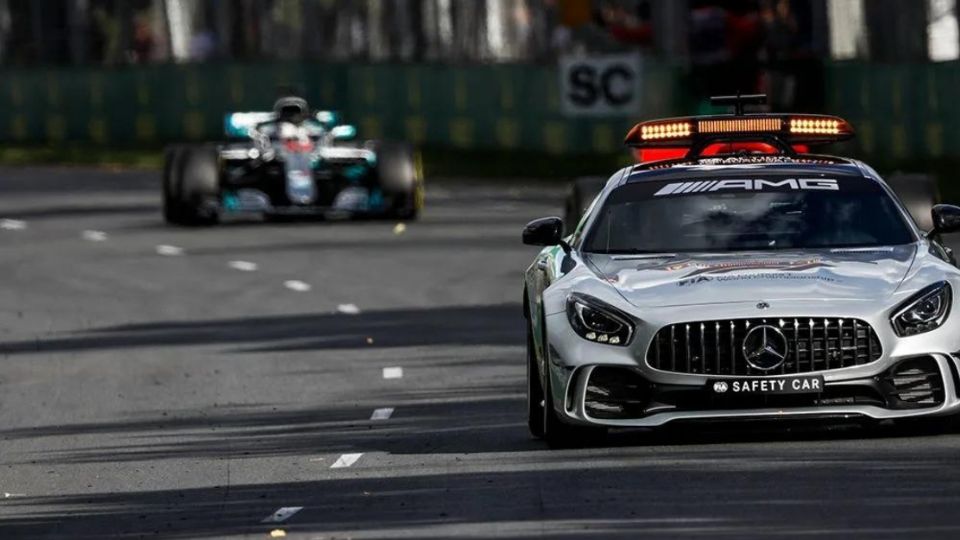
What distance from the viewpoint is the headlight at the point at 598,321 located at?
1202 cm

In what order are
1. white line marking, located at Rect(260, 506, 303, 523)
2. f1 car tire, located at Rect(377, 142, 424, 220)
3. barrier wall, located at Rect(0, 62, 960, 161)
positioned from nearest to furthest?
white line marking, located at Rect(260, 506, 303, 523) → f1 car tire, located at Rect(377, 142, 424, 220) → barrier wall, located at Rect(0, 62, 960, 161)

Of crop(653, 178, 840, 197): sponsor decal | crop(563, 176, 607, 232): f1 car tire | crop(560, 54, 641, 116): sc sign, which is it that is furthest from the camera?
crop(560, 54, 641, 116): sc sign

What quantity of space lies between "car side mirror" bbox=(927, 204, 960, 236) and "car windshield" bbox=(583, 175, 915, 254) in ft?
0.51

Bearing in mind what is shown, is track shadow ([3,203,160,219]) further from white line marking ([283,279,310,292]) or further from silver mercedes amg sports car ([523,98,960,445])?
silver mercedes amg sports car ([523,98,960,445])

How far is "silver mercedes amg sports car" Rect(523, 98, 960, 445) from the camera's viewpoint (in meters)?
11.9

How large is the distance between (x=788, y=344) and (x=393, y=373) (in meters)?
5.36

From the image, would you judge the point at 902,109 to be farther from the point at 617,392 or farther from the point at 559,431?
the point at 617,392

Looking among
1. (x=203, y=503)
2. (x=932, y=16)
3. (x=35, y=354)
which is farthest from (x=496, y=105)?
(x=203, y=503)

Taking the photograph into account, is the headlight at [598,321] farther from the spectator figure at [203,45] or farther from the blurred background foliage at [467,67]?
the spectator figure at [203,45]

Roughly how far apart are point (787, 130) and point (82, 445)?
370 centimetres

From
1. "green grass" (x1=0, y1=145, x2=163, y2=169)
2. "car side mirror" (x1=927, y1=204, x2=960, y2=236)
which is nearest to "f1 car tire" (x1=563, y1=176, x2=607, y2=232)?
"car side mirror" (x1=927, y1=204, x2=960, y2=236)

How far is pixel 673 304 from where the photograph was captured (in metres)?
12.0

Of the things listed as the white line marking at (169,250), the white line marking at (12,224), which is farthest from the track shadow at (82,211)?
the white line marking at (169,250)

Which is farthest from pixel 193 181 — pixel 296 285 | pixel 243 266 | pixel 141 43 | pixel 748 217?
pixel 141 43
